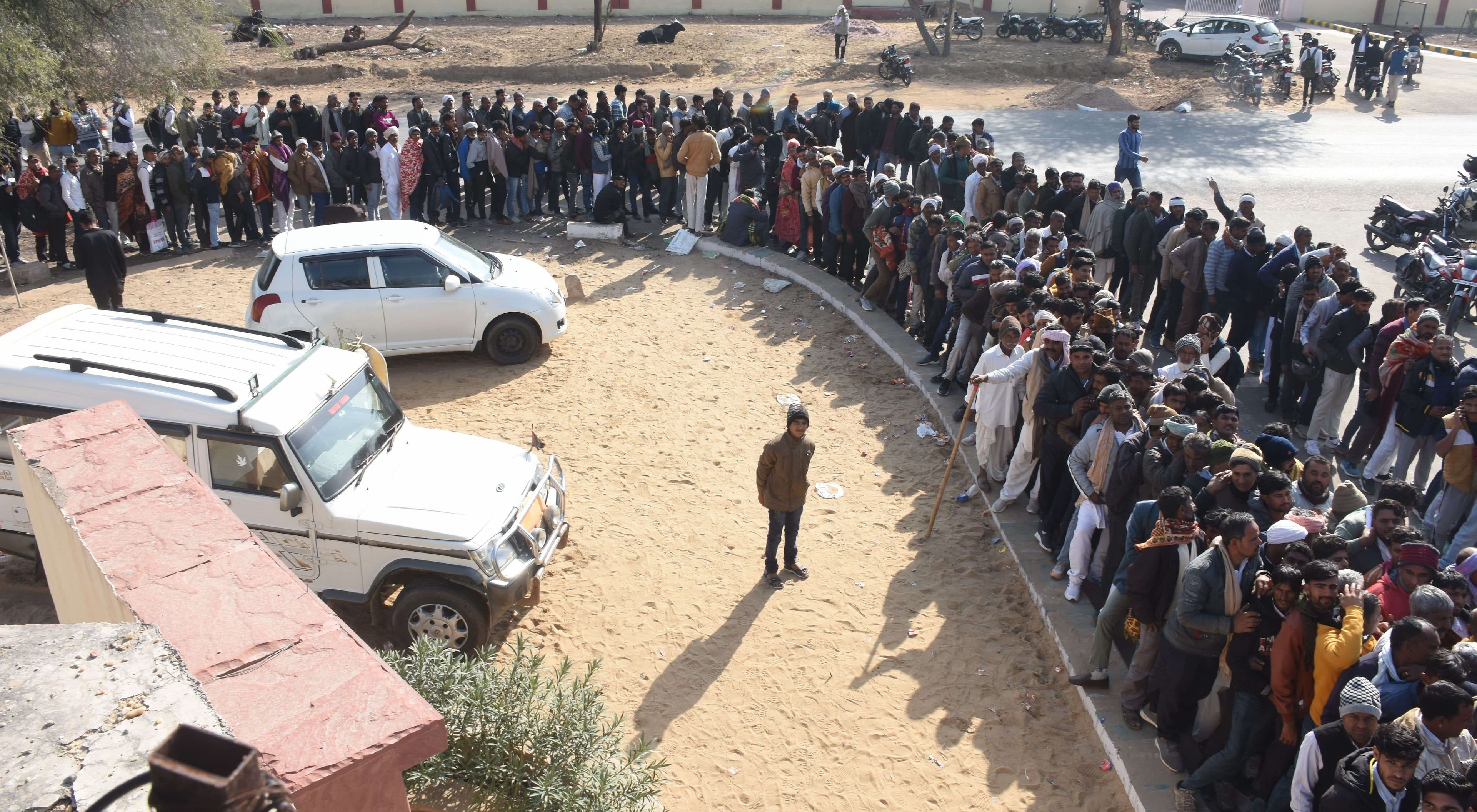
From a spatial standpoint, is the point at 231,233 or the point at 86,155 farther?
the point at 231,233

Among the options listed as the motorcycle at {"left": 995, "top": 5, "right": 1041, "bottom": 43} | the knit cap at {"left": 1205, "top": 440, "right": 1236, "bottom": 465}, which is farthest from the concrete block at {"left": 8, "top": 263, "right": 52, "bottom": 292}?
the motorcycle at {"left": 995, "top": 5, "right": 1041, "bottom": 43}

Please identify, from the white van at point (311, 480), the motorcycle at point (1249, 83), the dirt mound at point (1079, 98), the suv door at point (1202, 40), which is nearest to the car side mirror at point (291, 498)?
the white van at point (311, 480)

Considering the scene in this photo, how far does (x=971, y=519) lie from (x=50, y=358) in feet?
24.8

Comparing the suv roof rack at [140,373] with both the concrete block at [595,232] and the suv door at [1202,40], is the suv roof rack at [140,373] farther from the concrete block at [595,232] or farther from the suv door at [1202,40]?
the suv door at [1202,40]

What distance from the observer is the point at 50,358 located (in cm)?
715

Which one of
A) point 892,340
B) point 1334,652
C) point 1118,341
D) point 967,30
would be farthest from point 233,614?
point 967,30

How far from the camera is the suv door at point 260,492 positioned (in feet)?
23.2

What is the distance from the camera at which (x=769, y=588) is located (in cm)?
834

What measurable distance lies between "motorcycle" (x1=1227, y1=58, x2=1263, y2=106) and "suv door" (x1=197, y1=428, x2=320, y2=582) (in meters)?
26.4

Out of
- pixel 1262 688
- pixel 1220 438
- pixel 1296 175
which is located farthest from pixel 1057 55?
pixel 1262 688

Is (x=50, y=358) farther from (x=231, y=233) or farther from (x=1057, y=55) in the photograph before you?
(x=1057, y=55)

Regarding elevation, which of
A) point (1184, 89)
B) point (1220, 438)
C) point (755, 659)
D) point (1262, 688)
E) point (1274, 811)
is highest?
point (1184, 89)

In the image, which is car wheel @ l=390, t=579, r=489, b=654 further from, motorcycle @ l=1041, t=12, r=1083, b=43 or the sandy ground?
motorcycle @ l=1041, t=12, r=1083, b=43

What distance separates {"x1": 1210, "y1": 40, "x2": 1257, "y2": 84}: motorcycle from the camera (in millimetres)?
27431
